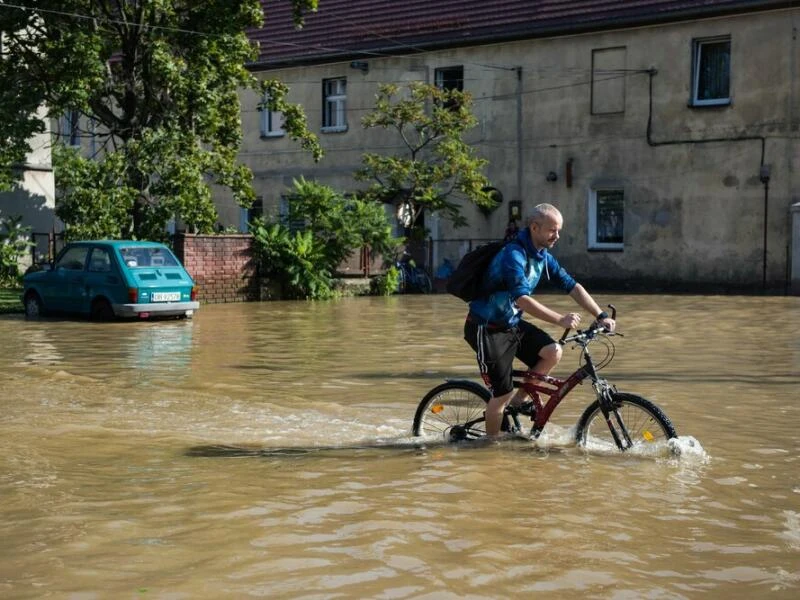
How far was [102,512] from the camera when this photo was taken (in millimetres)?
6461

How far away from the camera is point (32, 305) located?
22.1 m

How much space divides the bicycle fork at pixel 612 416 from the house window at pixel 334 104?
31004 millimetres

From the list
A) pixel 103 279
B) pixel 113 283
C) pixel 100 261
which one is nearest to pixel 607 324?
pixel 113 283

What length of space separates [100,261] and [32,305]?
→ 199cm

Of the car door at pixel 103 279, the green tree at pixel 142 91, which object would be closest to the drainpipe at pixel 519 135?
the green tree at pixel 142 91

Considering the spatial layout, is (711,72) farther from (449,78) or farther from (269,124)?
(269,124)

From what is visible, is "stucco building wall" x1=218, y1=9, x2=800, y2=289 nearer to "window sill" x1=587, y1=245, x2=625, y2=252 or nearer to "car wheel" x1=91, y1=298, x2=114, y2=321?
"window sill" x1=587, y1=245, x2=625, y2=252

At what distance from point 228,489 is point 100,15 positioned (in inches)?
820

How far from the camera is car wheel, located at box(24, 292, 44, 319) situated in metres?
22.0

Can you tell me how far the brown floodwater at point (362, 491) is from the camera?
17.4 ft

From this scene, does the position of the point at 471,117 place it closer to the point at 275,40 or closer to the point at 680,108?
the point at 680,108

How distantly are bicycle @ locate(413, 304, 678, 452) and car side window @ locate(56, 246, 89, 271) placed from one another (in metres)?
14.0

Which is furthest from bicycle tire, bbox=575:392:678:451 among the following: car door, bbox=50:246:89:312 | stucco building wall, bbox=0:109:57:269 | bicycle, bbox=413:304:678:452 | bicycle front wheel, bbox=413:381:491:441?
stucco building wall, bbox=0:109:57:269

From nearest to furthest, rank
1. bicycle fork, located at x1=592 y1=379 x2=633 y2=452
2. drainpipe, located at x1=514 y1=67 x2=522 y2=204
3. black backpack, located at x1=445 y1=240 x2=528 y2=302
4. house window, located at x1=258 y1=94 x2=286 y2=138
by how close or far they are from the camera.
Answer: bicycle fork, located at x1=592 y1=379 x2=633 y2=452, black backpack, located at x1=445 y1=240 x2=528 y2=302, drainpipe, located at x1=514 y1=67 x2=522 y2=204, house window, located at x1=258 y1=94 x2=286 y2=138
